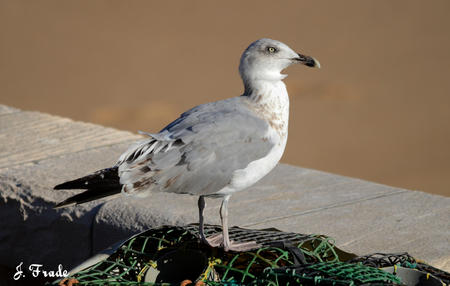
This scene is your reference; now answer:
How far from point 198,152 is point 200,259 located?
1.62ft

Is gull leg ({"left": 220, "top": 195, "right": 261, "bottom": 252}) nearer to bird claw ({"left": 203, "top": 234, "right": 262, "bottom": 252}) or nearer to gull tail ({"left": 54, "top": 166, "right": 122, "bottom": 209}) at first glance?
A: bird claw ({"left": 203, "top": 234, "right": 262, "bottom": 252})

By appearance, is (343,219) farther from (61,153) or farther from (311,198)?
(61,153)

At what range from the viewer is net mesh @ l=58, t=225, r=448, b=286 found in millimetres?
3496

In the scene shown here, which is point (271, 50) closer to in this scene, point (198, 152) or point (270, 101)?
point (270, 101)

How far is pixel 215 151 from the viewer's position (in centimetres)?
378

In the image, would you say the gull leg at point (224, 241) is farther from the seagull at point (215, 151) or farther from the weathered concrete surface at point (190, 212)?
the weathered concrete surface at point (190, 212)

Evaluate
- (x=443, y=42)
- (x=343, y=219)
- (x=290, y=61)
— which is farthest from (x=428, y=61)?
(x=290, y=61)

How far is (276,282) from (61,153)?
348cm

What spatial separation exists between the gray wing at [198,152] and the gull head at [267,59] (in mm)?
211

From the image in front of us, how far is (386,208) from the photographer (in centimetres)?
507

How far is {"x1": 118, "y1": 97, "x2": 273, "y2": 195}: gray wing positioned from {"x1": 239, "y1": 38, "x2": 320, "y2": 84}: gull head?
21 centimetres

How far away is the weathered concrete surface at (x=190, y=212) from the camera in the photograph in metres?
4.66

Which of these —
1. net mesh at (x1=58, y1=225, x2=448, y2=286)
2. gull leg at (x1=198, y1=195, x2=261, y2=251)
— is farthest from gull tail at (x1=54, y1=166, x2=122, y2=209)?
gull leg at (x1=198, y1=195, x2=261, y2=251)

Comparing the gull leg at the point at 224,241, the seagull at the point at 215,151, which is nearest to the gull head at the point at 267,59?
the seagull at the point at 215,151
